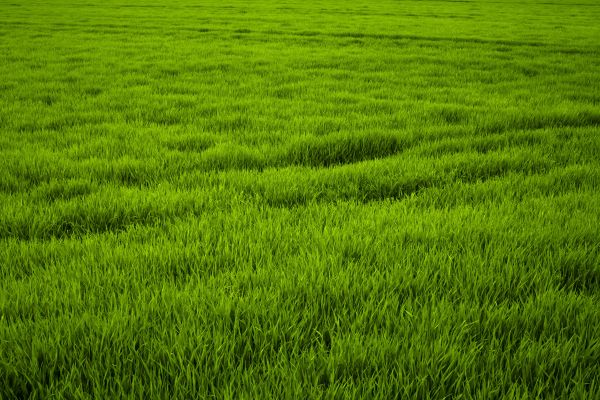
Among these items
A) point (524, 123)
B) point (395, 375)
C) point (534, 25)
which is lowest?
point (395, 375)

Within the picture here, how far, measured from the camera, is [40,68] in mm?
8305

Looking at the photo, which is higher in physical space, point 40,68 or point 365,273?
point 40,68

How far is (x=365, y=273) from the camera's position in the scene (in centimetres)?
191

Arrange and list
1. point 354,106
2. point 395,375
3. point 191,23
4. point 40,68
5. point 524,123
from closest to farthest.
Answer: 1. point 395,375
2. point 524,123
3. point 354,106
4. point 40,68
5. point 191,23

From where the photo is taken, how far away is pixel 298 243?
2256mm

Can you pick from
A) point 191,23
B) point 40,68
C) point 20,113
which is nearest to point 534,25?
point 191,23

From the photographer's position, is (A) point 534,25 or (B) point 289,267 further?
(A) point 534,25

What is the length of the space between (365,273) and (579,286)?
943 millimetres

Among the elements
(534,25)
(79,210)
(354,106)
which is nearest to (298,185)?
(79,210)

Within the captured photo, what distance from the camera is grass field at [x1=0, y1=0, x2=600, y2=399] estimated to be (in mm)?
1387

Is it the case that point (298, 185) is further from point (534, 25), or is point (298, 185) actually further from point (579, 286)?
point (534, 25)

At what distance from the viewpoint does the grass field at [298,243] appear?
139 cm

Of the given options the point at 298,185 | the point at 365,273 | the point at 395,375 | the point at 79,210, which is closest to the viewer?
the point at 395,375

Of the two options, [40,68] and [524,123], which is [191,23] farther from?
[524,123]
